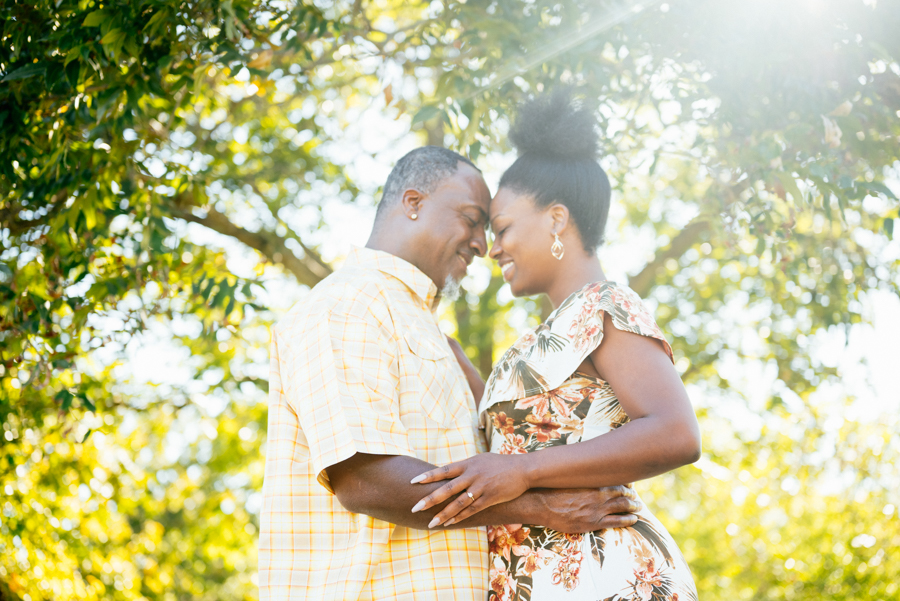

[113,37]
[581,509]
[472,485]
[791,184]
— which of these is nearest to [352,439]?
[472,485]

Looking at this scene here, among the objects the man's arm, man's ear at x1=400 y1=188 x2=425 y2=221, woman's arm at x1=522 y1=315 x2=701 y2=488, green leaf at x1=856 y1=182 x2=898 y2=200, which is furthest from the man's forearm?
green leaf at x1=856 y1=182 x2=898 y2=200

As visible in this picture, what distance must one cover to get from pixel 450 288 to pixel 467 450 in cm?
85

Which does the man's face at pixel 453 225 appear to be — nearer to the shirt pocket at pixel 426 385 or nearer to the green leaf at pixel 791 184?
the shirt pocket at pixel 426 385

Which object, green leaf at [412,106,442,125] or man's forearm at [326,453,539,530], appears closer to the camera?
man's forearm at [326,453,539,530]

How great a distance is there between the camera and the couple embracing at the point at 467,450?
191cm

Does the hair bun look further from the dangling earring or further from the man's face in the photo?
the dangling earring

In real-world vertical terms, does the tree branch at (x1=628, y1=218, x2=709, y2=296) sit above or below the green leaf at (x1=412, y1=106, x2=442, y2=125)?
above

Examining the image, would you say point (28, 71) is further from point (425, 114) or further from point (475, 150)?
point (475, 150)

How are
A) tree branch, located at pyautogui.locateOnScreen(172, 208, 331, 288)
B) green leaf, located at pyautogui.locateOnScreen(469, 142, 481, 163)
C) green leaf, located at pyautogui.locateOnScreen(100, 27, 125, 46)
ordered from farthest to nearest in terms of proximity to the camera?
tree branch, located at pyautogui.locateOnScreen(172, 208, 331, 288) → green leaf, located at pyautogui.locateOnScreen(469, 142, 481, 163) → green leaf, located at pyautogui.locateOnScreen(100, 27, 125, 46)

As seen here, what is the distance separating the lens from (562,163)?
2.67 metres

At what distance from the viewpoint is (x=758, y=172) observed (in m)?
3.15

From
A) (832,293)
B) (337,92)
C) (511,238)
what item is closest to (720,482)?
(832,293)

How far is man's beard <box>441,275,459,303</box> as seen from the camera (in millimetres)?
2842

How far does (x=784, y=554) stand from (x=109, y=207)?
9.18 metres
